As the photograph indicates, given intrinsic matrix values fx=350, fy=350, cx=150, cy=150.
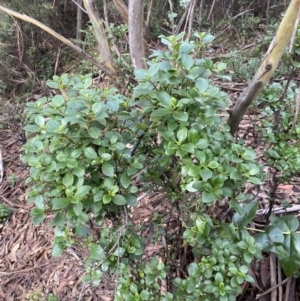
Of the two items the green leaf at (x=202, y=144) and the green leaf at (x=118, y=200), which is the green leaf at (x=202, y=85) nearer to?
the green leaf at (x=202, y=144)

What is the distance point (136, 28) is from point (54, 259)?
157 centimetres

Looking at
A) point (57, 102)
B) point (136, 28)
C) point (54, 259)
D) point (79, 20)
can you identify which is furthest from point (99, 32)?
point (57, 102)

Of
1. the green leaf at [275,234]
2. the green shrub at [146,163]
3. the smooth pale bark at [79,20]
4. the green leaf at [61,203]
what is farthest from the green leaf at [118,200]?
the smooth pale bark at [79,20]

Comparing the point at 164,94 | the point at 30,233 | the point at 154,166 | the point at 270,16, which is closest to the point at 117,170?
the point at 154,166

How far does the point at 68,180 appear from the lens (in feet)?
3.26

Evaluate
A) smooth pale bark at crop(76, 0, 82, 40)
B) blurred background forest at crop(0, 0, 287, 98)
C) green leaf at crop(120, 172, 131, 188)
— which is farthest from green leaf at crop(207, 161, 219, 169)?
smooth pale bark at crop(76, 0, 82, 40)

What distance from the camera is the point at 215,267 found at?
3.58 ft

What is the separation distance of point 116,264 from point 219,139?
52 centimetres

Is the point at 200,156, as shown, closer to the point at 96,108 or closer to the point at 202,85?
the point at 202,85

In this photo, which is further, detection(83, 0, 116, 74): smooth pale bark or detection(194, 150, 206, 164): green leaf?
detection(83, 0, 116, 74): smooth pale bark

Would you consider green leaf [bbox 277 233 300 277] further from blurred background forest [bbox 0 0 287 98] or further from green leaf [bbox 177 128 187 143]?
blurred background forest [bbox 0 0 287 98]

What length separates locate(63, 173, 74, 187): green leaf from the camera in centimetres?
99

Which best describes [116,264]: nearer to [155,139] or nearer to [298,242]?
[155,139]

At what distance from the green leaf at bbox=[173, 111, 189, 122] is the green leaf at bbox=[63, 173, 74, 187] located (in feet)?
1.12
